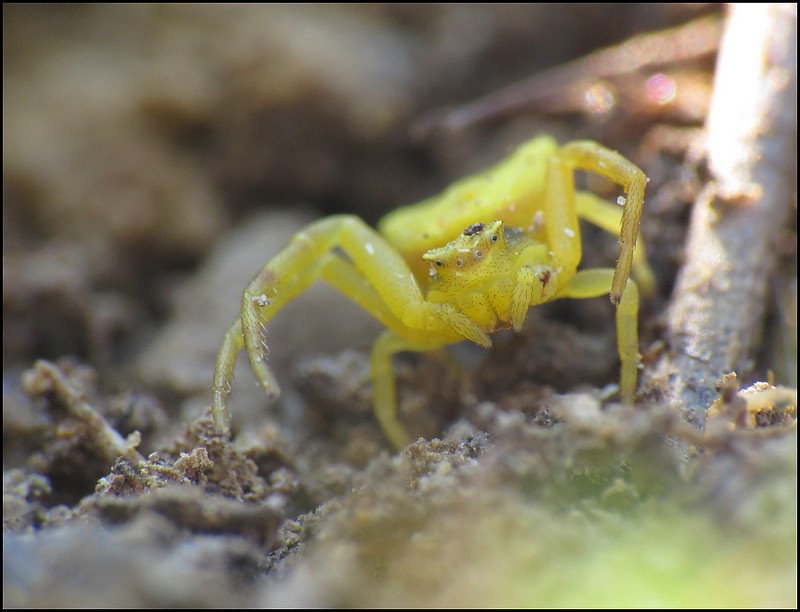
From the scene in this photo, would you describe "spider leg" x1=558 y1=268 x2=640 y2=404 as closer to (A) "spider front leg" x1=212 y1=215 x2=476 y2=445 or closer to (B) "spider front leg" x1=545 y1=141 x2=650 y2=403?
(B) "spider front leg" x1=545 y1=141 x2=650 y2=403

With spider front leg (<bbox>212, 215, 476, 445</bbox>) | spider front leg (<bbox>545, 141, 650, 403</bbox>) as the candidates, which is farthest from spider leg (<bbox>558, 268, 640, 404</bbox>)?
spider front leg (<bbox>212, 215, 476, 445</bbox>)

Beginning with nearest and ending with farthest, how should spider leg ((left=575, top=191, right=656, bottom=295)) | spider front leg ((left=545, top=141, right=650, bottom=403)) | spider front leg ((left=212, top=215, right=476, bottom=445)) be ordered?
spider front leg ((left=545, top=141, right=650, bottom=403)) < spider front leg ((left=212, top=215, right=476, bottom=445)) < spider leg ((left=575, top=191, right=656, bottom=295))

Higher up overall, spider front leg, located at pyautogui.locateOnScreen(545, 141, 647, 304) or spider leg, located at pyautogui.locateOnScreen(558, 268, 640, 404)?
spider front leg, located at pyautogui.locateOnScreen(545, 141, 647, 304)

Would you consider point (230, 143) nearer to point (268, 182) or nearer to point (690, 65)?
point (268, 182)

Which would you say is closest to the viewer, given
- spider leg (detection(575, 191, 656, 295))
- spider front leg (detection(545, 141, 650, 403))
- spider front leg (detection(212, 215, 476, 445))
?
spider front leg (detection(545, 141, 650, 403))

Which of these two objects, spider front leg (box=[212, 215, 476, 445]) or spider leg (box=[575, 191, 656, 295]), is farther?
spider leg (box=[575, 191, 656, 295])

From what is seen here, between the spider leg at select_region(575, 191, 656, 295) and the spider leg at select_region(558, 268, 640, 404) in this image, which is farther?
the spider leg at select_region(575, 191, 656, 295)

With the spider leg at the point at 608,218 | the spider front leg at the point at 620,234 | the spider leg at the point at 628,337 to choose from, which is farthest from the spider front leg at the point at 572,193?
the spider leg at the point at 608,218

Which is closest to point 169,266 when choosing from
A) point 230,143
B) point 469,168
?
point 230,143
